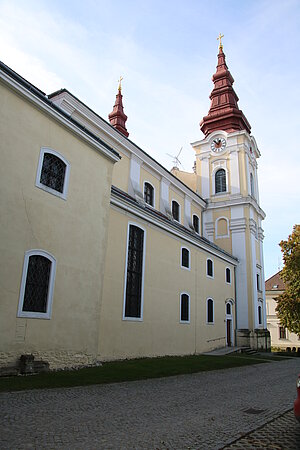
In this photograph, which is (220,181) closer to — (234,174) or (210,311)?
(234,174)

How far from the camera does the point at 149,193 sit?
22.8 metres

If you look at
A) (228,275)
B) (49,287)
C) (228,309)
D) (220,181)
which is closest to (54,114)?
(49,287)

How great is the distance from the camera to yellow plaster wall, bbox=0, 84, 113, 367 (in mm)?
8625

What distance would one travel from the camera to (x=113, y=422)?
16.5 ft

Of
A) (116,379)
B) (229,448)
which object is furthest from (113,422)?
(116,379)

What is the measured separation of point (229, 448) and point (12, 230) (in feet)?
22.4

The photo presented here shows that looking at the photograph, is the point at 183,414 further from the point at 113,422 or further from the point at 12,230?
the point at 12,230

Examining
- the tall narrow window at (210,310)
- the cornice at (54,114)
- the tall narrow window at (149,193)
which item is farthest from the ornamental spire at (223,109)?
the cornice at (54,114)

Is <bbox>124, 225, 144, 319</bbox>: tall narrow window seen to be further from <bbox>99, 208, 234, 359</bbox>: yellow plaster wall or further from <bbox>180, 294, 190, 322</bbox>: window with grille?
<bbox>180, 294, 190, 322</bbox>: window with grille

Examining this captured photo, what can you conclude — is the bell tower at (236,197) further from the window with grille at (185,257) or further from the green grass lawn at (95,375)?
the green grass lawn at (95,375)

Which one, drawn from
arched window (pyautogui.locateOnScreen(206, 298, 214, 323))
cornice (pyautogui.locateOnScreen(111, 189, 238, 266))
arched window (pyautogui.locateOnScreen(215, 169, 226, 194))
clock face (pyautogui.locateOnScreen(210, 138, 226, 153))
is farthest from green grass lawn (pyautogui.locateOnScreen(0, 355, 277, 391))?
clock face (pyautogui.locateOnScreen(210, 138, 226, 153))

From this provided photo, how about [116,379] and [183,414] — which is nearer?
[183,414]

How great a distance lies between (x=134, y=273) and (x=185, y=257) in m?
5.24

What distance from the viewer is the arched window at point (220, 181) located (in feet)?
99.9
